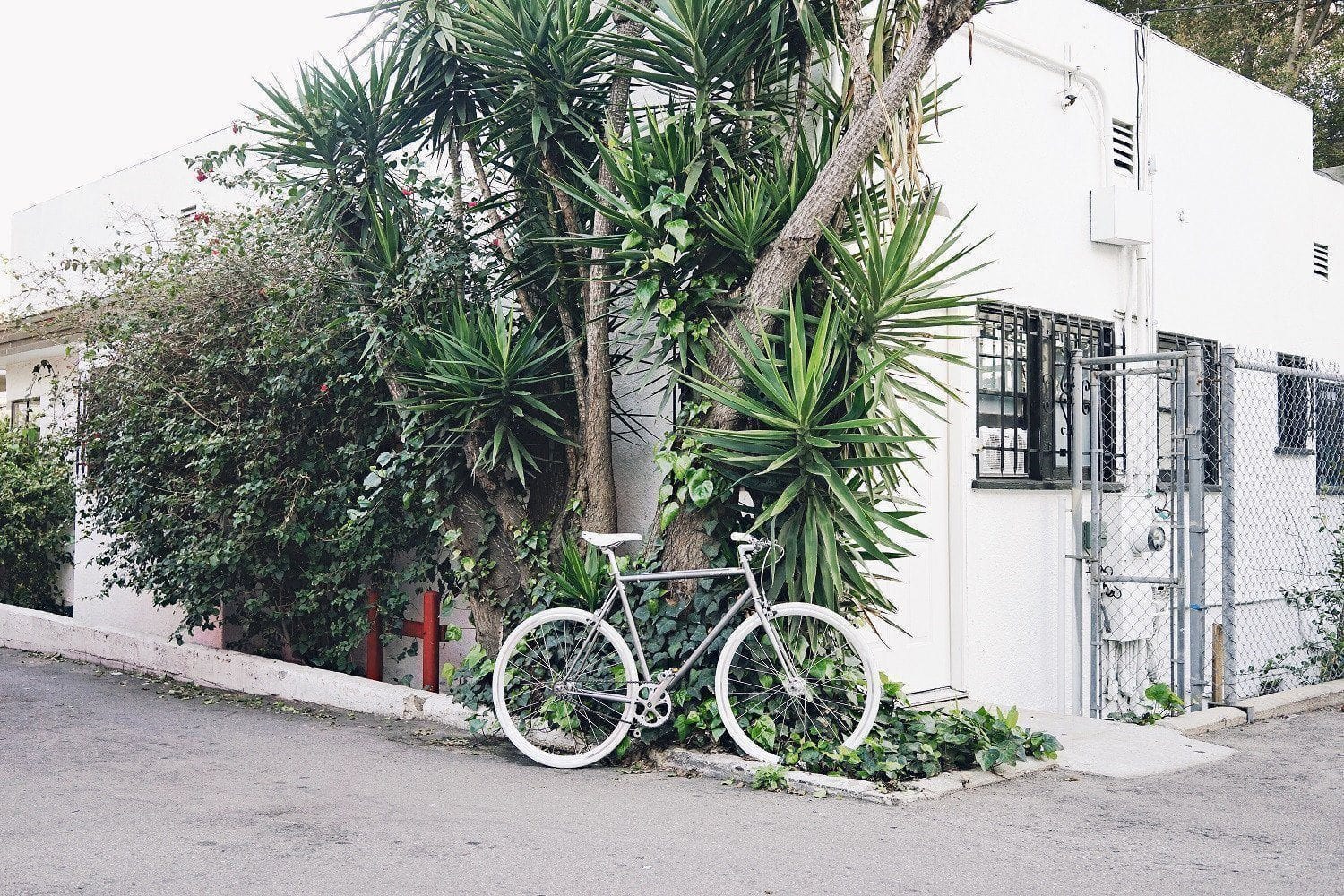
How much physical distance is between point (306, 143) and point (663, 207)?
8.37ft

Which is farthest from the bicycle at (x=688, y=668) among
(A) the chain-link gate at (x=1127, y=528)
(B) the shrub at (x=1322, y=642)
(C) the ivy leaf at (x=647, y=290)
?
(B) the shrub at (x=1322, y=642)

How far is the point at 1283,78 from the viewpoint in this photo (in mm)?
22688

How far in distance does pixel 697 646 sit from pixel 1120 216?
198 inches

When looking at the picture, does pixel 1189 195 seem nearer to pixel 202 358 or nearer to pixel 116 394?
pixel 202 358

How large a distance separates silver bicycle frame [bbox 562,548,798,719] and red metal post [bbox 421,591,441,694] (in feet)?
7.07

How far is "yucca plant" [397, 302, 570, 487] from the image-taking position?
21.9ft

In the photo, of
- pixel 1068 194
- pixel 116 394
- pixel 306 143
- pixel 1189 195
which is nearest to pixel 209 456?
pixel 116 394

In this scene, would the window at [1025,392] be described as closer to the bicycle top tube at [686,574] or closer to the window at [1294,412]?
the bicycle top tube at [686,574]

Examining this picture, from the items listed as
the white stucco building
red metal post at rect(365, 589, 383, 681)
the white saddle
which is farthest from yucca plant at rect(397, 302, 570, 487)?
red metal post at rect(365, 589, 383, 681)

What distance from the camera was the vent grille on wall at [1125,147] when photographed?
9.38m

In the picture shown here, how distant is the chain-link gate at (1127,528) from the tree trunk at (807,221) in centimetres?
269

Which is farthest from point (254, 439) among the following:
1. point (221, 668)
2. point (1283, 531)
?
point (1283, 531)

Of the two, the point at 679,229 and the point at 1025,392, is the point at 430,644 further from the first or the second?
the point at 1025,392

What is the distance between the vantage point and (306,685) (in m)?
8.03
